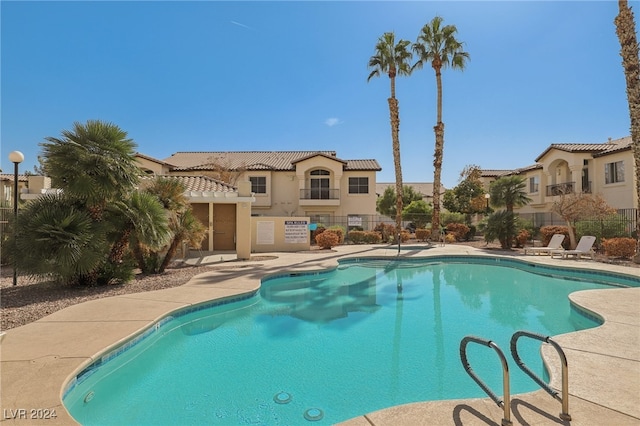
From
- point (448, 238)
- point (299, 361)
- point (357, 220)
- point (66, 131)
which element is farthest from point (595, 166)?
point (66, 131)

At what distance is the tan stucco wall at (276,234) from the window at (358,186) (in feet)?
37.7

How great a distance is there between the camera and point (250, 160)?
32844 millimetres

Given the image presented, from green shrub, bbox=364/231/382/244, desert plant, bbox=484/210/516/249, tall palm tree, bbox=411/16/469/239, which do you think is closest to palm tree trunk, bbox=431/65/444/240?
tall palm tree, bbox=411/16/469/239

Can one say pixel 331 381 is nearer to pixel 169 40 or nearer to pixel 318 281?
pixel 318 281

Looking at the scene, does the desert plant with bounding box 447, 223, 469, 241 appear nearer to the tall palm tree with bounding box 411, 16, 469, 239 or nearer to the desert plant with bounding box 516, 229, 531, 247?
the tall palm tree with bounding box 411, 16, 469, 239

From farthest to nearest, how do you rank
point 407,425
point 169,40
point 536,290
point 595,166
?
point 595,166 < point 169,40 < point 536,290 < point 407,425

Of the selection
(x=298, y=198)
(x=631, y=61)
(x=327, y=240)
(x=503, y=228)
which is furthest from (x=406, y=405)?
(x=298, y=198)

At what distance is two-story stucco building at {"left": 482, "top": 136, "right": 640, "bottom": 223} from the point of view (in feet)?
72.9

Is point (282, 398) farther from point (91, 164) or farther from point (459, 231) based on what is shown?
point (459, 231)

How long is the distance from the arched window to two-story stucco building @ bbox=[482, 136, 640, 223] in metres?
18.9

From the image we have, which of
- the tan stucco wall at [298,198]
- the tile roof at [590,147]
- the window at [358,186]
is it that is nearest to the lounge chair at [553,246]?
the tile roof at [590,147]

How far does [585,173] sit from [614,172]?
110 inches

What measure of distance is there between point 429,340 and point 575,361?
2.43 m

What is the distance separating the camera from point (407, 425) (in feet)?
9.59
